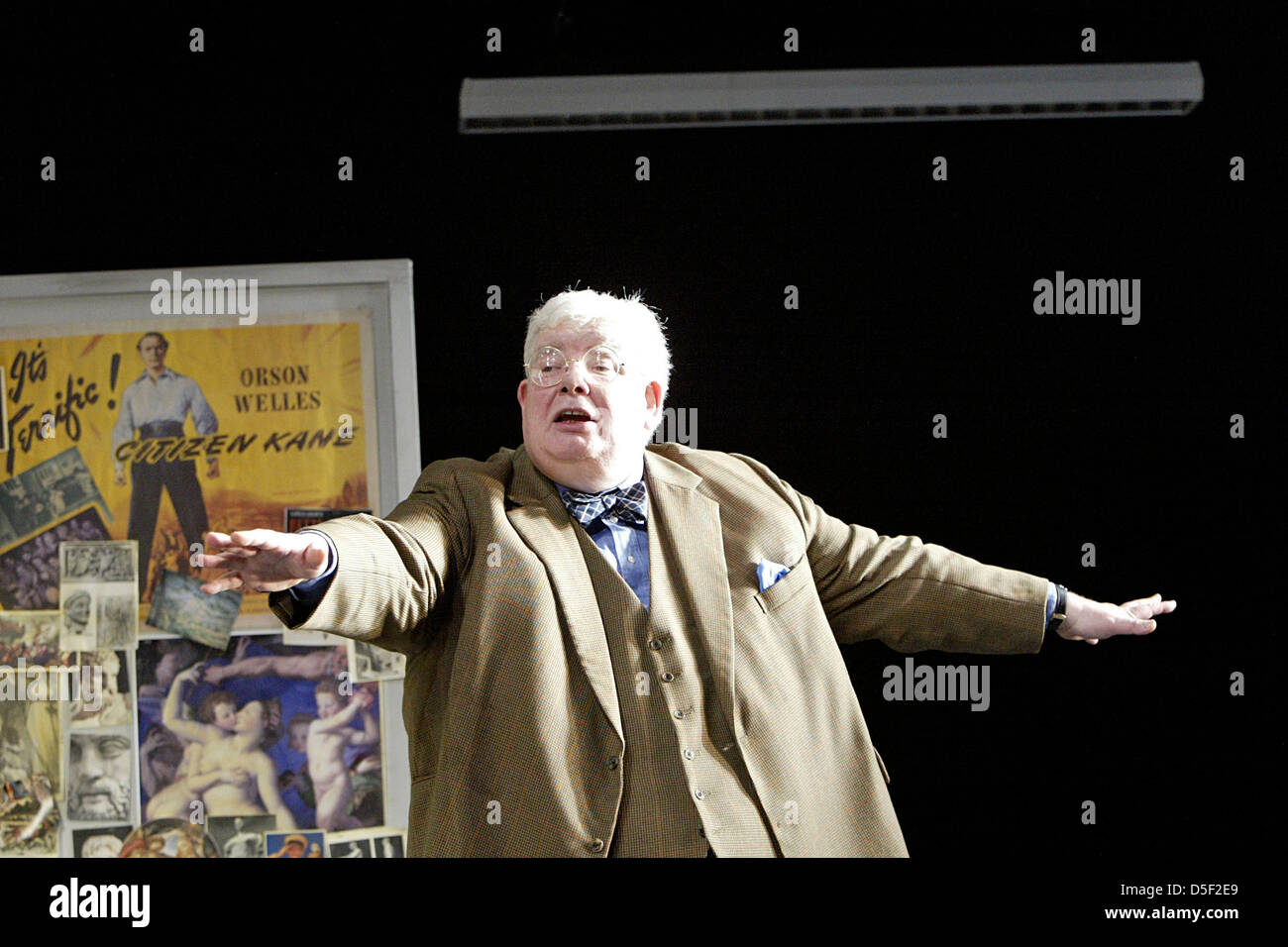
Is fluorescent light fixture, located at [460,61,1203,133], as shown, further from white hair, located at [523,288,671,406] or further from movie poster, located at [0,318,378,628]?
white hair, located at [523,288,671,406]

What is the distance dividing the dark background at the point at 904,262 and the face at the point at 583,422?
41.2 inches

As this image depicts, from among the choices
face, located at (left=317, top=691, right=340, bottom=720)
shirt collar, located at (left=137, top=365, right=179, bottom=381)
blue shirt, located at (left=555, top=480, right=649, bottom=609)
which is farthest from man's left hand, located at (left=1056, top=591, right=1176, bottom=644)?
shirt collar, located at (left=137, top=365, right=179, bottom=381)

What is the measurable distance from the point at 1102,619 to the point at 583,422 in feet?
3.90

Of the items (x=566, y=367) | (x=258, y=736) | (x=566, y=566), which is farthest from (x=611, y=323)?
(x=258, y=736)

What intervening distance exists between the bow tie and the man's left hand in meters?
0.95

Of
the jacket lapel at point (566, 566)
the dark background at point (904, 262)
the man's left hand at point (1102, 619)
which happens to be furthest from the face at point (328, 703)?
the man's left hand at point (1102, 619)

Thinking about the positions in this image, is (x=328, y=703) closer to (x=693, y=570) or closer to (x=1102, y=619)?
(x=693, y=570)

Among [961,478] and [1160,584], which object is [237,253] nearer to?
[961,478]

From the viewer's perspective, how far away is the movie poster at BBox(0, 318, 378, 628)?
352cm

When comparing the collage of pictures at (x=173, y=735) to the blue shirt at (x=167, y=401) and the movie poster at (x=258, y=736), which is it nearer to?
the movie poster at (x=258, y=736)

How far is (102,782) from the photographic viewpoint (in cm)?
351

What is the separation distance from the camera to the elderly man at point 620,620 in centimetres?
220
